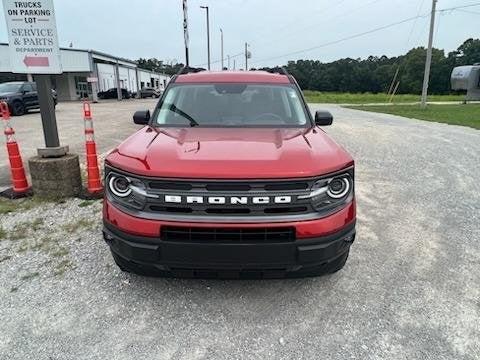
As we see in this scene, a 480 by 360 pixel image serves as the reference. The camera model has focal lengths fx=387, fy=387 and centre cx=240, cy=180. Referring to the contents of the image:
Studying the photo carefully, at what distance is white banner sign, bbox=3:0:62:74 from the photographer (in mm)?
4945

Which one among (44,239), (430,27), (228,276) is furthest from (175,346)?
(430,27)

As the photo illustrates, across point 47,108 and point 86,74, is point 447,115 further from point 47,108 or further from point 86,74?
point 86,74

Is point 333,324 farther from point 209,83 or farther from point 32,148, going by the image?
point 32,148

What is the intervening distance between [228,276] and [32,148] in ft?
28.4

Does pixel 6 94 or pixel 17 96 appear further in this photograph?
pixel 17 96

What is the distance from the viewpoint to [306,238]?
8.66 ft

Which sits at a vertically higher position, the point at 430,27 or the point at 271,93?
the point at 430,27

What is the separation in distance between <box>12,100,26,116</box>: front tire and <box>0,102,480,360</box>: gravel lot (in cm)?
1657

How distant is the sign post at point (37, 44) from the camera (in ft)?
16.3

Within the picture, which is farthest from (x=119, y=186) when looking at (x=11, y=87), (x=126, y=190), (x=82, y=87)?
(x=82, y=87)

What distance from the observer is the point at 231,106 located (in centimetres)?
416

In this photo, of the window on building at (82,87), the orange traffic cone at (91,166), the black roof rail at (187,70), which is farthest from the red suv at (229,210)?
the window on building at (82,87)

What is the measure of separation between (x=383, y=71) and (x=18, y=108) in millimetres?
81294

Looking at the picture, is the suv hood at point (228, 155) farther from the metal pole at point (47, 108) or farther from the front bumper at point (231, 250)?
the metal pole at point (47, 108)
